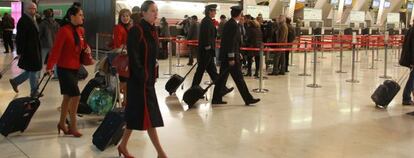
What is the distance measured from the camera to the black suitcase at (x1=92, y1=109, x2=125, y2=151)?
4.81m

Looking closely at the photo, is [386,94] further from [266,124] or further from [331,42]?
[331,42]

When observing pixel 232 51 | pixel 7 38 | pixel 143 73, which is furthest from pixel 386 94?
pixel 7 38

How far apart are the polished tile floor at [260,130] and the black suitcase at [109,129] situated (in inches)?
3.9

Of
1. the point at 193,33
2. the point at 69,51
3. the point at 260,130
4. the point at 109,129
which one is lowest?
the point at 260,130

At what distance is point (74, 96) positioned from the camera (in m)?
5.21

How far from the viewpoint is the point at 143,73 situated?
4055 millimetres

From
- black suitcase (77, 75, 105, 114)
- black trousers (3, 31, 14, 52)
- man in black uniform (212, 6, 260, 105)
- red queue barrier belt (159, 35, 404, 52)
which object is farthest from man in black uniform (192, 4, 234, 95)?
black trousers (3, 31, 14, 52)

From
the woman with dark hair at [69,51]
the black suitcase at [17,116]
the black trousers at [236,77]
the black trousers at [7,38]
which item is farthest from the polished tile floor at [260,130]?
the black trousers at [7,38]

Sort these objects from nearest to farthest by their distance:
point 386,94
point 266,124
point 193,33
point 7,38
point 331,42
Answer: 1. point 266,124
2. point 386,94
3. point 331,42
4. point 193,33
5. point 7,38

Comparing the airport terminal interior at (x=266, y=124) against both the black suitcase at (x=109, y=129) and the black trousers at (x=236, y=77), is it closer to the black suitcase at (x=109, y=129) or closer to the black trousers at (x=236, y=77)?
the black suitcase at (x=109, y=129)

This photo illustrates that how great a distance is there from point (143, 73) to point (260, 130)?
231 cm

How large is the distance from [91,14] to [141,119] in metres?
13.0

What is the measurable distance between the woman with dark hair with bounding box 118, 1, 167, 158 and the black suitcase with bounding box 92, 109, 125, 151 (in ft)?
2.08

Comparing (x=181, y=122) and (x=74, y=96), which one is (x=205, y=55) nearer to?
(x=181, y=122)
